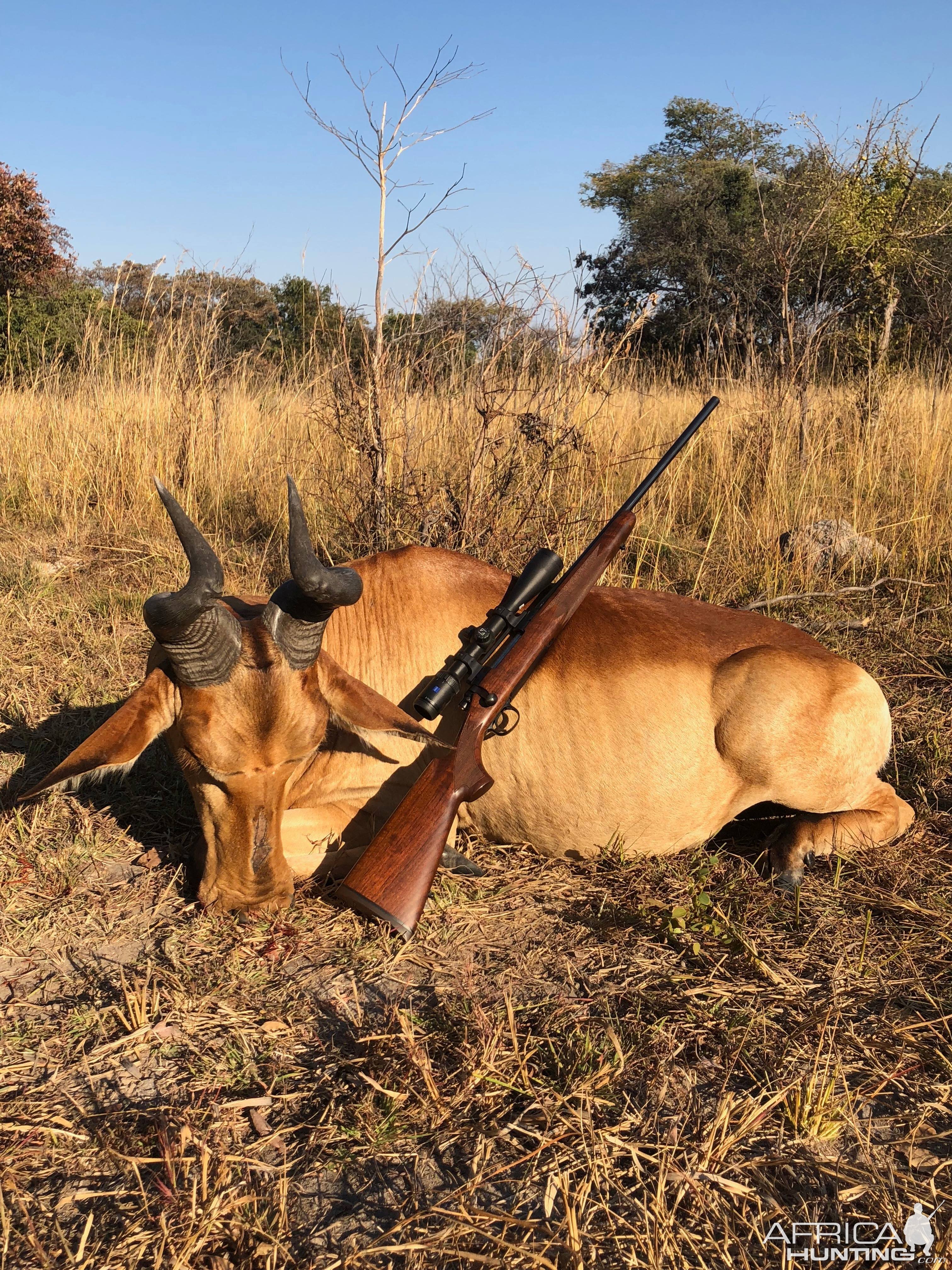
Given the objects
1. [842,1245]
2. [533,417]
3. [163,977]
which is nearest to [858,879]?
[842,1245]

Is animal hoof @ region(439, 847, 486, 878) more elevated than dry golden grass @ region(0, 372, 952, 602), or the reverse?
dry golden grass @ region(0, 372, 952, 602)

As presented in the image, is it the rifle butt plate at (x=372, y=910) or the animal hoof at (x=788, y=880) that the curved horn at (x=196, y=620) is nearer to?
the rifle butt plate at (x=372, y=910)

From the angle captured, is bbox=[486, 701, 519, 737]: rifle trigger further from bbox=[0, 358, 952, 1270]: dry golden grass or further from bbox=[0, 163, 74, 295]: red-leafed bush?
bbox=[0, 163, 74, 295]: red-leafed bush

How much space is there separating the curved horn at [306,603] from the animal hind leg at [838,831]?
6.97ft

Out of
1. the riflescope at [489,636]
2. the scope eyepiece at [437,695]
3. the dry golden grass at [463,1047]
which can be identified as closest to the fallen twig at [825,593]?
the dry golden grass at [463,1047]

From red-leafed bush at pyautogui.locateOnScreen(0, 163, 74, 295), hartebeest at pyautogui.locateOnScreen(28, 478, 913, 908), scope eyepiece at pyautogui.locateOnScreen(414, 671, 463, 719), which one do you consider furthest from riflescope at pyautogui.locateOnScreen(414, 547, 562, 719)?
red-leafed bush at pyautogui.locateOnScreen(0, 163, 74, 295)

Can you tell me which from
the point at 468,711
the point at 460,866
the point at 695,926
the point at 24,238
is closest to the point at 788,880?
the point at 695,926

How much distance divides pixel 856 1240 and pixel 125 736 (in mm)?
2425

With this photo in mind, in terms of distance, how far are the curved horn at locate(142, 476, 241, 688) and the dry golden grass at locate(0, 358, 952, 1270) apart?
94 centimetres

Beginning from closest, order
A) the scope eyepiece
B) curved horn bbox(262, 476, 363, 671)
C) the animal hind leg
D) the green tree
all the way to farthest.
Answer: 1. curved horn bbox(262, 476, 363, 671)
2. the scope eyepiece
3. the animal hind leg
4. the green tree

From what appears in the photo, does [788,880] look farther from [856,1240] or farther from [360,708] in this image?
[360,708]

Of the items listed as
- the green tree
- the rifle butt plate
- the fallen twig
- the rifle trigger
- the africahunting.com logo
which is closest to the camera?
the africahunting.com logo

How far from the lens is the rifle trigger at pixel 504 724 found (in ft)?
11.7

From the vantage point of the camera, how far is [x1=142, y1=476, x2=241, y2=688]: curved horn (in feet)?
8.98
